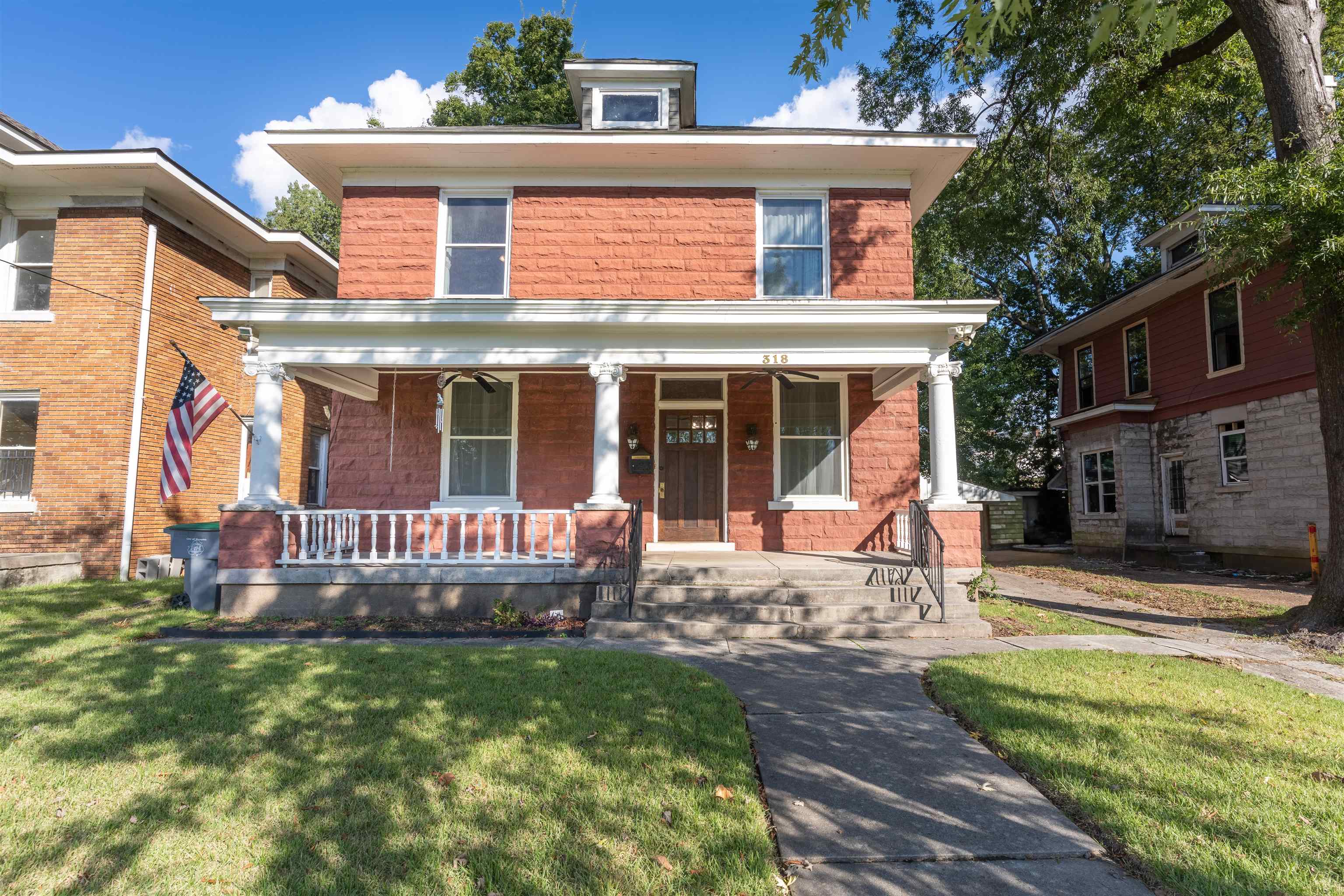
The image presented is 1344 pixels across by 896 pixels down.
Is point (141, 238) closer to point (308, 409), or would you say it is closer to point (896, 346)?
point (308, 409)

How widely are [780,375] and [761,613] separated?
346cm

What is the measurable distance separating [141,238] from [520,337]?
7.53 meters

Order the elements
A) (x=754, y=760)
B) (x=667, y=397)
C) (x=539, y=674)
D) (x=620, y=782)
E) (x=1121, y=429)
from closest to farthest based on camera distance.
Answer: (x=620, y=782) < (x=754, y=760) < (x=539, y=674) < (x=667, y=397) < (x=1121, y=429)

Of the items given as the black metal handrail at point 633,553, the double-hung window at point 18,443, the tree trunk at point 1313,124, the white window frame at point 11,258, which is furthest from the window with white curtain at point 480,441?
the tree trunk at point 1313,124

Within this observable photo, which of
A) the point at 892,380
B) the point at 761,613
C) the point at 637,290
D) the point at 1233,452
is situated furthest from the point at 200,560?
the point at 1233,452

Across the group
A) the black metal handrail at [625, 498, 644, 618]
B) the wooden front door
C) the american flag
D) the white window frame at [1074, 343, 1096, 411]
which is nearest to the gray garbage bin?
the american flag

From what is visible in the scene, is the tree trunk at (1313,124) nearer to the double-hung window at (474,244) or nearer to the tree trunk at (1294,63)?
the tree trunk at (1294,63)

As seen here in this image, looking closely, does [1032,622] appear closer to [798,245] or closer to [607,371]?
[607,371]

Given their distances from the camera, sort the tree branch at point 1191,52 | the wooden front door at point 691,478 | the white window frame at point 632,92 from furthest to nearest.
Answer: the white window frame at point 632,92 → the wooden front door at point 691,478 → the tree branch at point 1191,52

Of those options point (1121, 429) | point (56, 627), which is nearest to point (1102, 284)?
point (1121, 429)

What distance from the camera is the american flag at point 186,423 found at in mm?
8414

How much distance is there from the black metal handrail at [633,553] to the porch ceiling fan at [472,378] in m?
3.01

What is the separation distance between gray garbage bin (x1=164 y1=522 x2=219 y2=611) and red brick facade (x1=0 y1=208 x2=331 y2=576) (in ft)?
10.7

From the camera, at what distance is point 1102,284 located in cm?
2441
